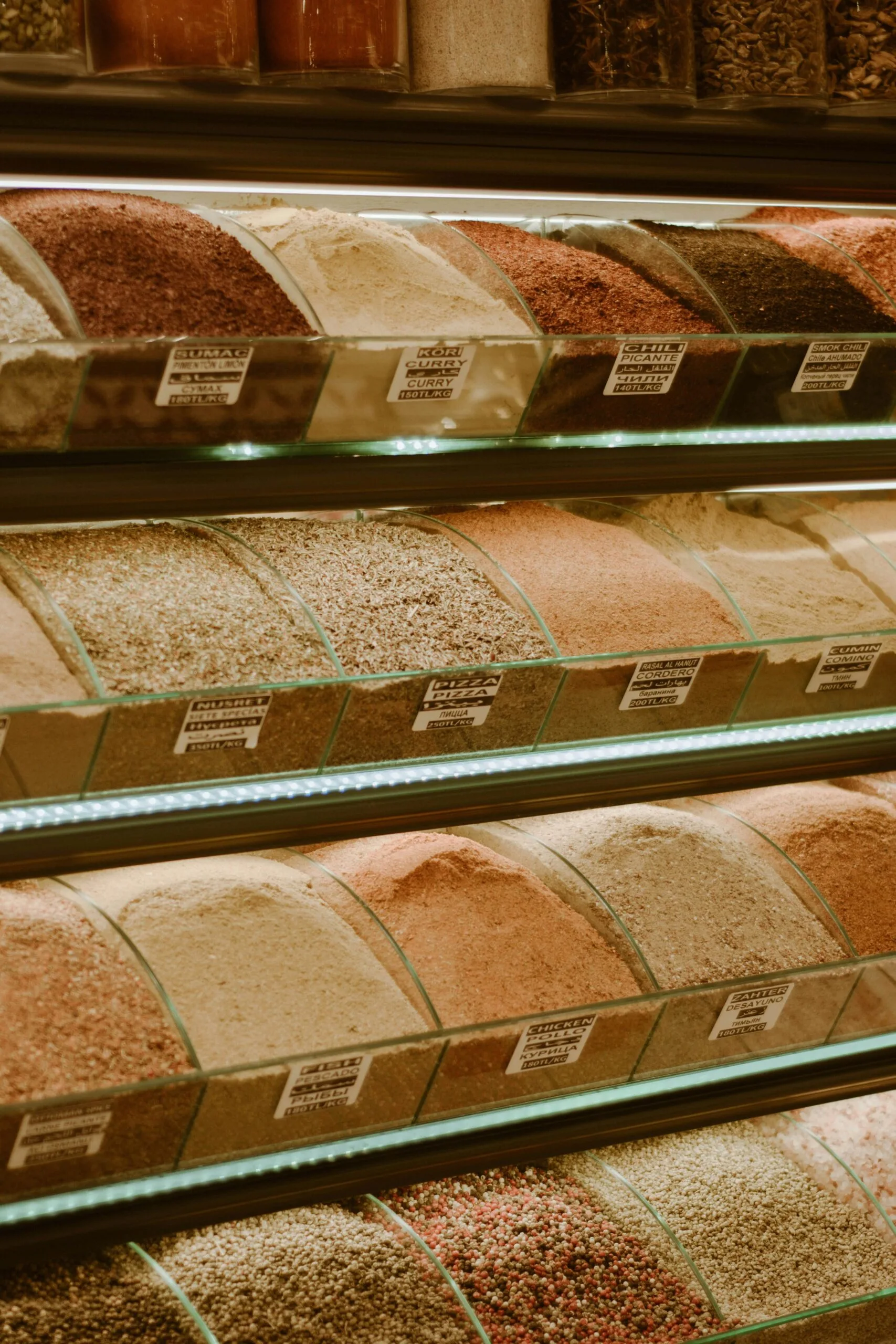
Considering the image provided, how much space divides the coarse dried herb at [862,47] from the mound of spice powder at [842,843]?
966 mm

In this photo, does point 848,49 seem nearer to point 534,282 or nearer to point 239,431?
point 534,282

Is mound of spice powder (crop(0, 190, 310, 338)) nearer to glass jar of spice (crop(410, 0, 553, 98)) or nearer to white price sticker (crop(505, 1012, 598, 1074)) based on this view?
glass jar of spice (crop(410, 0, 553, 98))

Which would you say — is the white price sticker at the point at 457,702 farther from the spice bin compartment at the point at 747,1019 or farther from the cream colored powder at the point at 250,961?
the spice bin compartment at the point at 747,1019

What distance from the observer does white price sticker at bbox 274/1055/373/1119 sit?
1.34 meters

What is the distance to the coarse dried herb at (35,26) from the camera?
1.17 m

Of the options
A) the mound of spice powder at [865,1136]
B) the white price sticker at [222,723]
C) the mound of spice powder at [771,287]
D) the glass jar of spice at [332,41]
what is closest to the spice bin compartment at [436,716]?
the white price sticker at [222,723]

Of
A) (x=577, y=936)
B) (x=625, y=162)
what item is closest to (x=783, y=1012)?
(x=577, y=936)

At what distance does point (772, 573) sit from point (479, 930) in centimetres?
67

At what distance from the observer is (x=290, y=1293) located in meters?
1.53

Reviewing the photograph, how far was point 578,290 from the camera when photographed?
5.16 ft

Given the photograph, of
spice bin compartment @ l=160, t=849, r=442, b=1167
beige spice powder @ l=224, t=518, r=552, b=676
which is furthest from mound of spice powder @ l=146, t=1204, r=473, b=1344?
beige spice powder @ l=224, t=518, r=552, b=676

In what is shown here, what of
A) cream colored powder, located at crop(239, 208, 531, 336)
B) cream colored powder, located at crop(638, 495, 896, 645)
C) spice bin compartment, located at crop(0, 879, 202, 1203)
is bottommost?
spice bin compartment, located at crop(0, 879, 202, 1203)

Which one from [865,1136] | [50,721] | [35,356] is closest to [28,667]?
[50,721]

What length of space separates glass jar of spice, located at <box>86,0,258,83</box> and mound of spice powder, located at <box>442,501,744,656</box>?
69 cm
